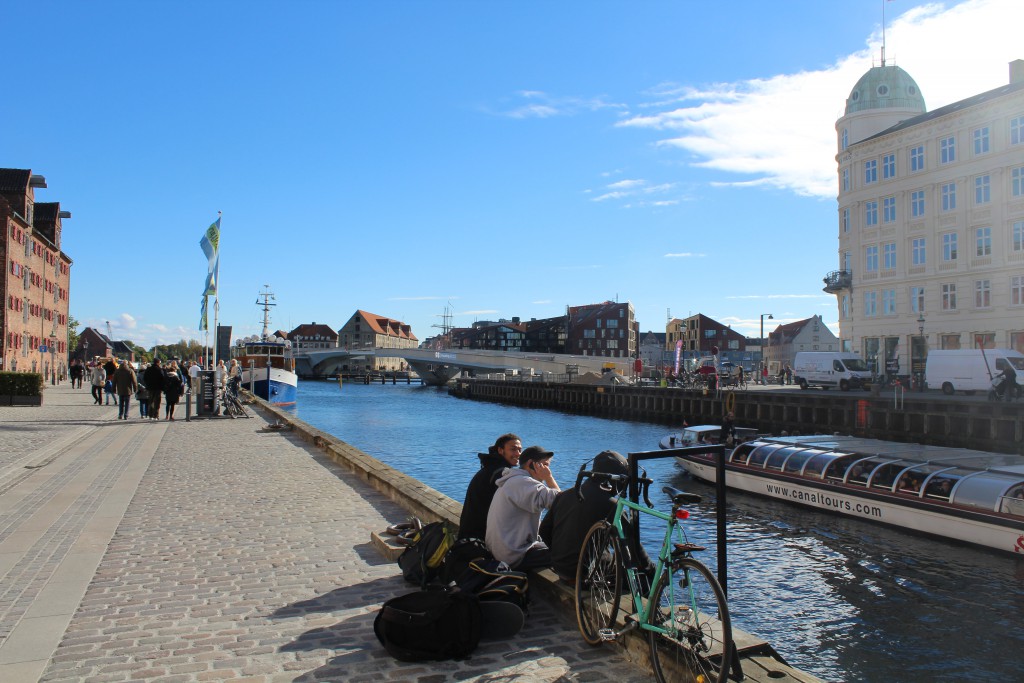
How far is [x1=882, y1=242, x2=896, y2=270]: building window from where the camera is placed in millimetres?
51531

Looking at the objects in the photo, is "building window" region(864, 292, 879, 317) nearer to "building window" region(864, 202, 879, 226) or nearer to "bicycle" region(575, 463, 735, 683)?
"building window" region(864, 202, 879, 226)

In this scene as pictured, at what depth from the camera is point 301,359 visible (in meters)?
153

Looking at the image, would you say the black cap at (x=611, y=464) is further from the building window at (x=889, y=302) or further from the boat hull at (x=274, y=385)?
the building window at (x=889, y=302)

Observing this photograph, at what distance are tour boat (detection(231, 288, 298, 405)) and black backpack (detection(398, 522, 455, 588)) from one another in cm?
4617

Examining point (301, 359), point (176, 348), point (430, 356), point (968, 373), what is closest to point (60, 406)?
point (968, 373)

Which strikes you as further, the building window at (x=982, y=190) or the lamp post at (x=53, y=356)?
the lamp post at (x=53, y=356)

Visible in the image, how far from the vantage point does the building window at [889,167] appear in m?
51.1

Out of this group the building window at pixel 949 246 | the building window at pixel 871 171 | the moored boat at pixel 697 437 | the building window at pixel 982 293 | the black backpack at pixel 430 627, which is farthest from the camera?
the building window at pixel 871 171

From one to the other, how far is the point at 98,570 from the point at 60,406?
1168 inches

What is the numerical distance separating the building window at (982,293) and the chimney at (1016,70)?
46.4 feet

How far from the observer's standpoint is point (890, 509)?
1703 cm

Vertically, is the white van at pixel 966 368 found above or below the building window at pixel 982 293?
below

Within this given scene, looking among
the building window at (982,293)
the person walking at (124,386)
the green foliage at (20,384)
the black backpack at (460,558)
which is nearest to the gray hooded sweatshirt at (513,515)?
the black backpack at (460,558)

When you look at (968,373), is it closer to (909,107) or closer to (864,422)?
(864,422)
